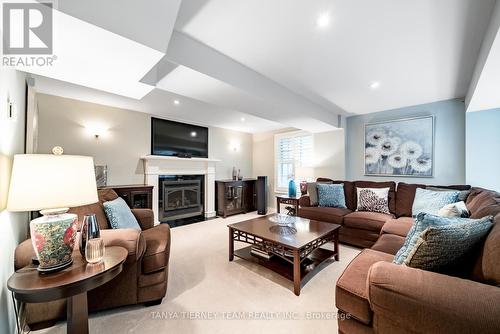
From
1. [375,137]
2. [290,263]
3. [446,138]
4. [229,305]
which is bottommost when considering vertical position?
[229,305]

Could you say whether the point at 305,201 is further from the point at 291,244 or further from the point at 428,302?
the point at 428,302

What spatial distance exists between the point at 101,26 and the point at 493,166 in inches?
182

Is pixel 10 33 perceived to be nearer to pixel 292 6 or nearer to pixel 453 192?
pixel 292 6

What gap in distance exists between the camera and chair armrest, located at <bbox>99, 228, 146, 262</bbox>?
4.86 ft

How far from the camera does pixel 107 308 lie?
5.19 ft

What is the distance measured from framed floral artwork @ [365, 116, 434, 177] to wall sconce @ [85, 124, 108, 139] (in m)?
4.95

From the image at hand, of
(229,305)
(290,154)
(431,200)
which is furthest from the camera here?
(290,154)

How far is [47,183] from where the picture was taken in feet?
3.50

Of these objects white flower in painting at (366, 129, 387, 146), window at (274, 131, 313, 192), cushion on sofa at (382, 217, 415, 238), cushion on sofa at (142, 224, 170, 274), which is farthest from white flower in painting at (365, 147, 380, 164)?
cushion on sofa at (142, 224, 170, 274)

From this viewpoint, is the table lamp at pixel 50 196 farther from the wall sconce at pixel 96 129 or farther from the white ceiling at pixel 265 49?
the wall sconce at pixel 96 129

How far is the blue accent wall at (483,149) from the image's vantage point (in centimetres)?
280

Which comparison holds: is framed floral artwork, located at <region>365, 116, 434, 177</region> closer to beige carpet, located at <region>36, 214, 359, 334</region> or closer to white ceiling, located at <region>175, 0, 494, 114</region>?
white ceiling, located at <region>175, 0, 494, 114</region>

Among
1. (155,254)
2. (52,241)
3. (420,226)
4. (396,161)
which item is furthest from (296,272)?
(396,161)

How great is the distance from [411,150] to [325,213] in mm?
1977
